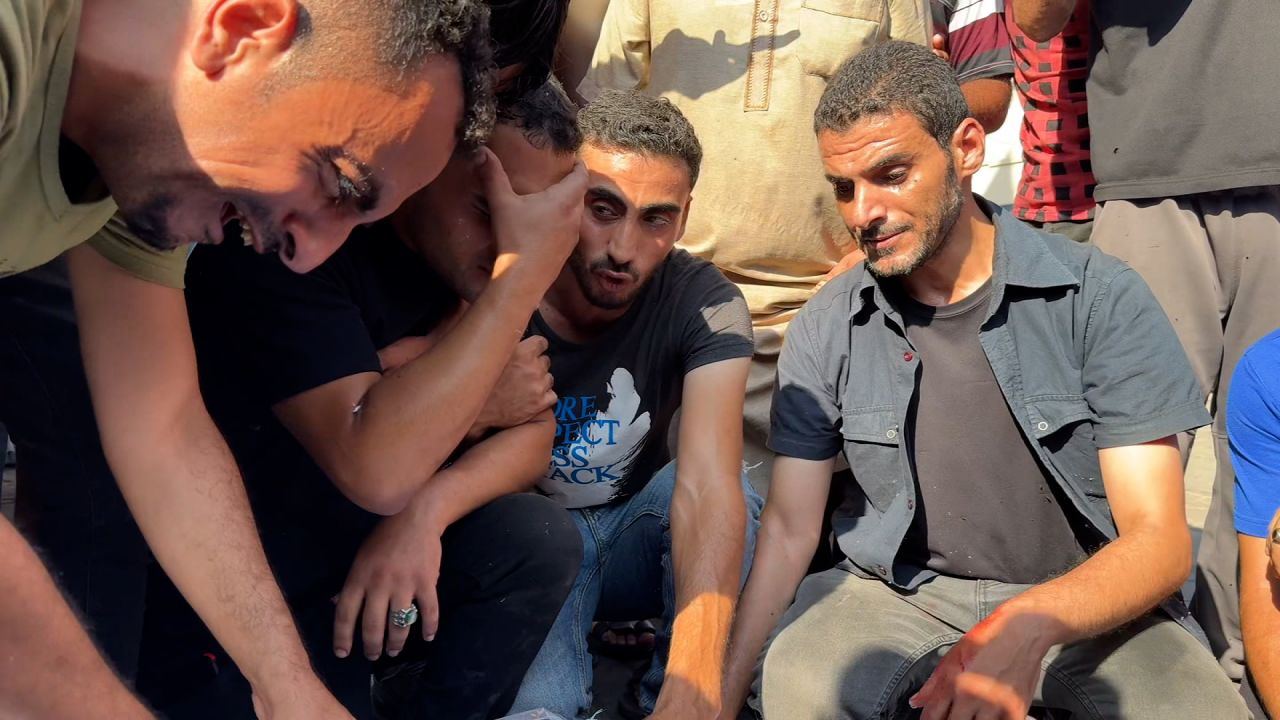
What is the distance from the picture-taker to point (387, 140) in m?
1.67

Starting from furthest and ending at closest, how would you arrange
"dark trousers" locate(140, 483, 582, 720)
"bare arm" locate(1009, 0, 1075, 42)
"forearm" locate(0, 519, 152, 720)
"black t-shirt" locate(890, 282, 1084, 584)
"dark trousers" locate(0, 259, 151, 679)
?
"bare arm" locate(1009, 0, 1075, 42), "black t-shirt" locate(890, 282, 1084, 584), "dark trousers" locate(140, 483, 582, 720), "dark trousers" locate(0, 259, 151, 679), "forearm" locate(0, 519, 152, 720)

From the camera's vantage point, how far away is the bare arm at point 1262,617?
2.48 metres

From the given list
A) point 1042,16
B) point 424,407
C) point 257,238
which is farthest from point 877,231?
point 257,238

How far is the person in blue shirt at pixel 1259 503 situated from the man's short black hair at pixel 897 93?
37.1 inches

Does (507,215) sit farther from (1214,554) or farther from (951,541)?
(1214,554)

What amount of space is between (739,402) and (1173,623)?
3.62ft

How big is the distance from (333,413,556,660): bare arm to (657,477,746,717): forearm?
0.46 metres

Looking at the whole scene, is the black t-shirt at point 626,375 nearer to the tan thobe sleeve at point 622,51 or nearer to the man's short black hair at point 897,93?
the man's short black hair at point 897,93

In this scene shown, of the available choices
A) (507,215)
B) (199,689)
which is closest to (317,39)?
(507,215)

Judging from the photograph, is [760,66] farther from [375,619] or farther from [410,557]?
[375,619]

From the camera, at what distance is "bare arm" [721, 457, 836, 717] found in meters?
2.65

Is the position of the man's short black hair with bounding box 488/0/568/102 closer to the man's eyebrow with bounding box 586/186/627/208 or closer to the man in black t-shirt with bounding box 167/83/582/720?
the man in black t-shirt with bounding box 167/83/582/720

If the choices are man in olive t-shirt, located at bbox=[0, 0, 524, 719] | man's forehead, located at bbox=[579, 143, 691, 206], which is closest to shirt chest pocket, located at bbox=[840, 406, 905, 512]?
man's forehead, located at bbox=[579, 143, 691, 206]

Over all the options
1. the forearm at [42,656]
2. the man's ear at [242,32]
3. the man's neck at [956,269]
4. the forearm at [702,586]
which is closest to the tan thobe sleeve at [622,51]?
the man's neck at [956,269]
